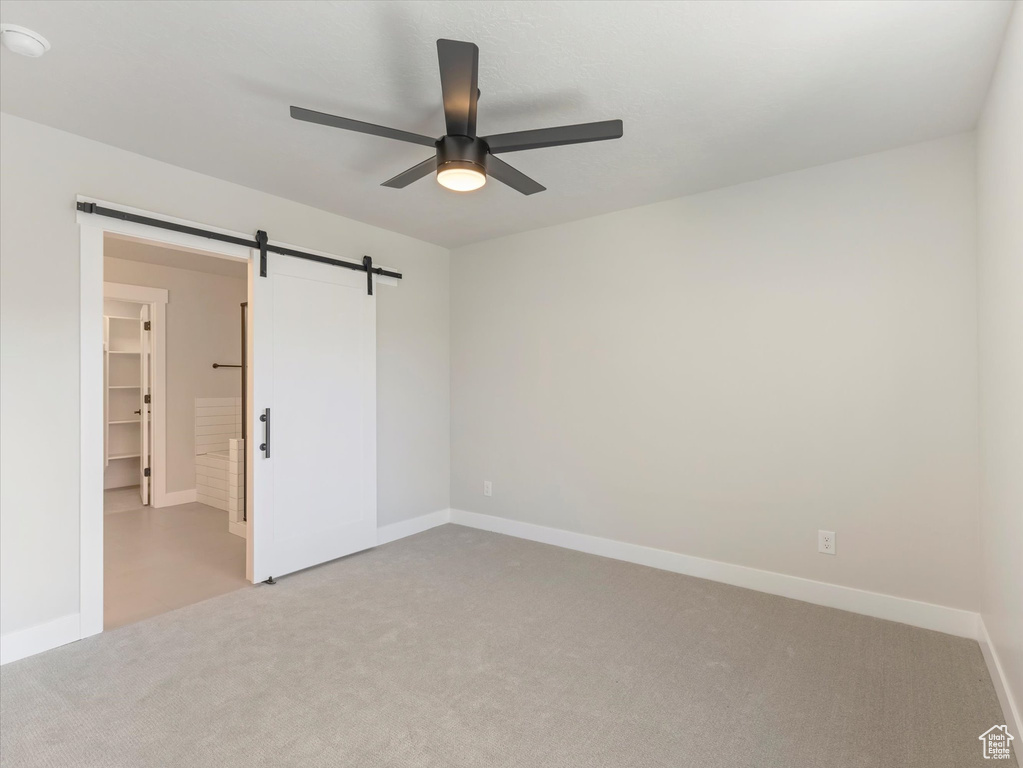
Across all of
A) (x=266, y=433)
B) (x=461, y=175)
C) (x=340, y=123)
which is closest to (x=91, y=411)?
(x=266, y=433)

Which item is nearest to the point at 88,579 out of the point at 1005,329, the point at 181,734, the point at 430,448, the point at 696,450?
the point at 181,734

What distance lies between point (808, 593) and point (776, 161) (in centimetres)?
260

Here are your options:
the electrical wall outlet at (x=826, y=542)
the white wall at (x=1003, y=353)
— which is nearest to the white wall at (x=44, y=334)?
the white wall at (x=1003, y=353)

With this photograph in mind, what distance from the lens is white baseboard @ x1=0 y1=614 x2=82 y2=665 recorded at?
248 centimetres

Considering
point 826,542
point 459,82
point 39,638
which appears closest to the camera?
point 459,82

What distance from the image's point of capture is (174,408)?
18.8ft

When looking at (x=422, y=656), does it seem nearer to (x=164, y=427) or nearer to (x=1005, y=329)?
(x=1005, y=329)

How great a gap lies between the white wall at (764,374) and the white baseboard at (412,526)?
65 centimetres

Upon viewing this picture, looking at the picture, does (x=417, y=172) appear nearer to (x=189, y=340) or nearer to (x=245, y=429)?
(x=245, y=429)

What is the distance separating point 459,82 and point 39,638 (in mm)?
3282

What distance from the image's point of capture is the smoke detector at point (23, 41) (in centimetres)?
192

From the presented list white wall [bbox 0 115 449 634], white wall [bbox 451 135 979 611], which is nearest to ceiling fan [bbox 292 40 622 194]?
white wall [bbox 0 115 449 634]

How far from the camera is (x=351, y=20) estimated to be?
6.17ft

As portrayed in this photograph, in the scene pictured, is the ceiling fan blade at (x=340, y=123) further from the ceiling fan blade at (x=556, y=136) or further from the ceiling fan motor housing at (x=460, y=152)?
the ceiling fan blade at (x=556, y=136)
